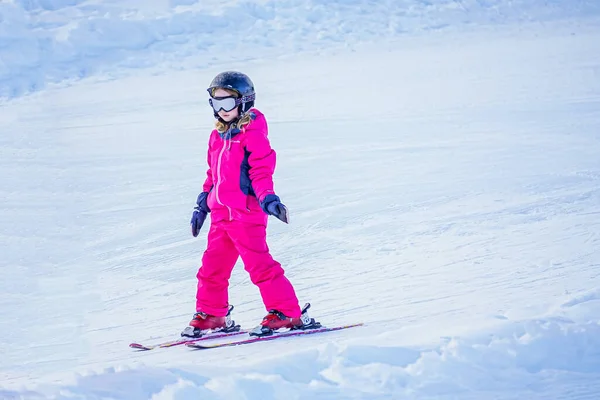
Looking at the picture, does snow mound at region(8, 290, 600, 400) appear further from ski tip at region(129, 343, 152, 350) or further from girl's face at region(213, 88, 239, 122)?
girl's face at region(213, 88, 239, 122)

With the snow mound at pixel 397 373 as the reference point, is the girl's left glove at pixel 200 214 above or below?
above

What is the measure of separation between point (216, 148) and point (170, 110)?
6925 mm

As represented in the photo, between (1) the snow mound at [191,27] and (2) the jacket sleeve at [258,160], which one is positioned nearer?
(2) the jacket sleeve at [258,160]

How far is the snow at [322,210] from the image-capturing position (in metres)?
3.04

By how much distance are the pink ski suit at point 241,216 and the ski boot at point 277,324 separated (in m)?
0.03

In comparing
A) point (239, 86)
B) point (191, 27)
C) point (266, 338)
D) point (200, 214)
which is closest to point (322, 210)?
point (200, 214)

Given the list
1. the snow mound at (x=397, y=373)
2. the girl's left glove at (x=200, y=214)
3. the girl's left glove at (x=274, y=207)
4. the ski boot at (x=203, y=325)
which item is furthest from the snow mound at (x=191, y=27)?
the snow mound at (x=397, y=373)

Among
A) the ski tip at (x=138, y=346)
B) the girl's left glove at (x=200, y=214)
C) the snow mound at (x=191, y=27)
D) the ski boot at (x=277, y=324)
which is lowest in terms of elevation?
the ski tip at (x=138, y=346)

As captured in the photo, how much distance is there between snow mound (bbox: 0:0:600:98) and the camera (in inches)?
506

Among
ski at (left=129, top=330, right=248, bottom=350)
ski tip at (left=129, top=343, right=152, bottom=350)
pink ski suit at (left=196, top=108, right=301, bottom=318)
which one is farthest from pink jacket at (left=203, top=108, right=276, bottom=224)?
ski tip at (left=129, top=343, right=152, bottom=350)

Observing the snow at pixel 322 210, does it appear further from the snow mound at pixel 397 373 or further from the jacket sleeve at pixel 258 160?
the jacket sleeve at pixel 258 160

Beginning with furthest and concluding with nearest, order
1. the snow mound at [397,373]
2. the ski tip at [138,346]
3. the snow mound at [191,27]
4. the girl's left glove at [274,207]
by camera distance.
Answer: the snow mound at [191,27] → the ski tip at [138,346] → the girl's left glove at [274,207] → the snow mound at [397,373]

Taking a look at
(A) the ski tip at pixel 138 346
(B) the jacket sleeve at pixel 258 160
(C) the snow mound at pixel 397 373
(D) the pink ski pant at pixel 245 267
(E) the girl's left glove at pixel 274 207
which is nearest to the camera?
(C) the snow mound at pixel 397 373

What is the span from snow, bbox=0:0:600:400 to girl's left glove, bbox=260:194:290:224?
1.84 feet
